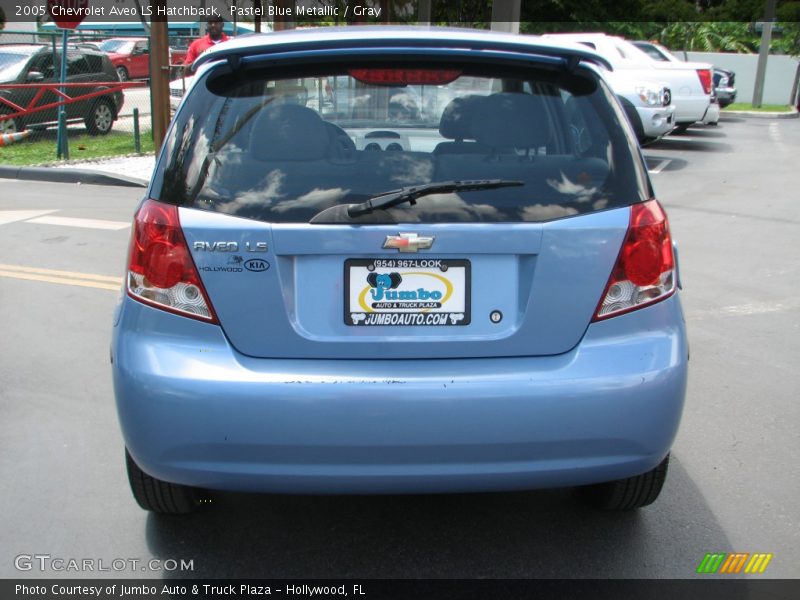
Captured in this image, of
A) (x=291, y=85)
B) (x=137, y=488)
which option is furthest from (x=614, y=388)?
(x=137, y=488)

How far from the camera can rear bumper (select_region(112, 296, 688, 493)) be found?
257cm

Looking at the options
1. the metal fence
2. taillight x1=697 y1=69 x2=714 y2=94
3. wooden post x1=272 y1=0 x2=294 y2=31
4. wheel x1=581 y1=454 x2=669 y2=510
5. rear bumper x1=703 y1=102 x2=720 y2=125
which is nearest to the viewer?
wheel x1=581 y1=454 x2=669 y2=510

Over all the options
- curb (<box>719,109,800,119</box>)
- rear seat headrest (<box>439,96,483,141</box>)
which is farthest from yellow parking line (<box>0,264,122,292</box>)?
curb (<box>719,109,800,119</box>)

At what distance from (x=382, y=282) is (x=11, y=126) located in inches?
564

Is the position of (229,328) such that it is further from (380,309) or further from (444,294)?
(444,294)

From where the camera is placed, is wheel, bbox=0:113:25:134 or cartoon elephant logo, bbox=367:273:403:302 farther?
wheel, bbox=0:113:25:134

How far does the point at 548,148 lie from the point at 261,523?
173 centimetres

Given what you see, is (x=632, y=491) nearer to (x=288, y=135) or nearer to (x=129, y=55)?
(x=288, y=135)

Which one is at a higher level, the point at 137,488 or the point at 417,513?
the point at 137,488

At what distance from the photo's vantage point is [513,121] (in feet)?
9.69

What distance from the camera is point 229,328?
2.67 metres

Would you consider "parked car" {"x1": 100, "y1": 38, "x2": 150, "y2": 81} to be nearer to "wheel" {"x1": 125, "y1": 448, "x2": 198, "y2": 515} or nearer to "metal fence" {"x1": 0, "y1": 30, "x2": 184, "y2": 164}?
"metal fence" {"x1": 0, "y1": 30, "x2": 184, "y2": 164}

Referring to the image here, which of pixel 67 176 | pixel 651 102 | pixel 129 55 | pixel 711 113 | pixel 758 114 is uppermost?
pixel 651 102

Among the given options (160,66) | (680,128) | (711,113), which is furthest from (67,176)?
(680,128)
